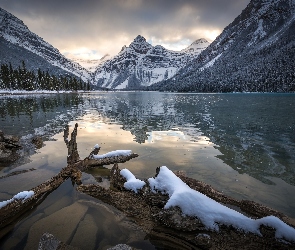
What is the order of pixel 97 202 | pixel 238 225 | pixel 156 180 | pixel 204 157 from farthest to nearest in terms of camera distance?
pixel 204 157 → pixel 97 202 → pixel 156 180 → pixel 238 225

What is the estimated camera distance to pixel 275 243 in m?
3.59

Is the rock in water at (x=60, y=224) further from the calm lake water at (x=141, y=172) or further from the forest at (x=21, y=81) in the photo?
the forest at (x=21, y=81)

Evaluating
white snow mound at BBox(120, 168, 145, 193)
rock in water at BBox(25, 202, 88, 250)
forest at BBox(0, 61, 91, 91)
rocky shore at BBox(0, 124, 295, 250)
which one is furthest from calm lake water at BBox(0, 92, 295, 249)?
forest at BBox(0, 61, 91, 91)

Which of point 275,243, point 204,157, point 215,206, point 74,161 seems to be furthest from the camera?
point 204,157

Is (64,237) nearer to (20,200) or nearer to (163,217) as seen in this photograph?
(20,200)

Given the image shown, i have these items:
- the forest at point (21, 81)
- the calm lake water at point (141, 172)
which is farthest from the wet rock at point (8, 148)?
the forest at point (21, 81)

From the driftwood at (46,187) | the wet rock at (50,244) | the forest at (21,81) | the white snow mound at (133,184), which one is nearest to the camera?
the wet rock at (50,244)

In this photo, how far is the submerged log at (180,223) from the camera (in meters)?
3.73

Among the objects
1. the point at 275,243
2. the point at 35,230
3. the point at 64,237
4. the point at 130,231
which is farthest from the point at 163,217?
the point at 35,230

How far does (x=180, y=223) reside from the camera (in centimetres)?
421

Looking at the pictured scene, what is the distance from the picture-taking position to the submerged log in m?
3.73

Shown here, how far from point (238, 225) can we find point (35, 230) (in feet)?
A: 16.1

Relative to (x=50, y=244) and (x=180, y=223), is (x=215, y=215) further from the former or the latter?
(x=50, y=244)

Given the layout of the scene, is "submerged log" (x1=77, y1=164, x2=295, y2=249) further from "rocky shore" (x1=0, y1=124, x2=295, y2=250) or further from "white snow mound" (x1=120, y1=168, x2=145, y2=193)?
"white snow mound" (x1=120, y1=168, x2=145, y2=193)
